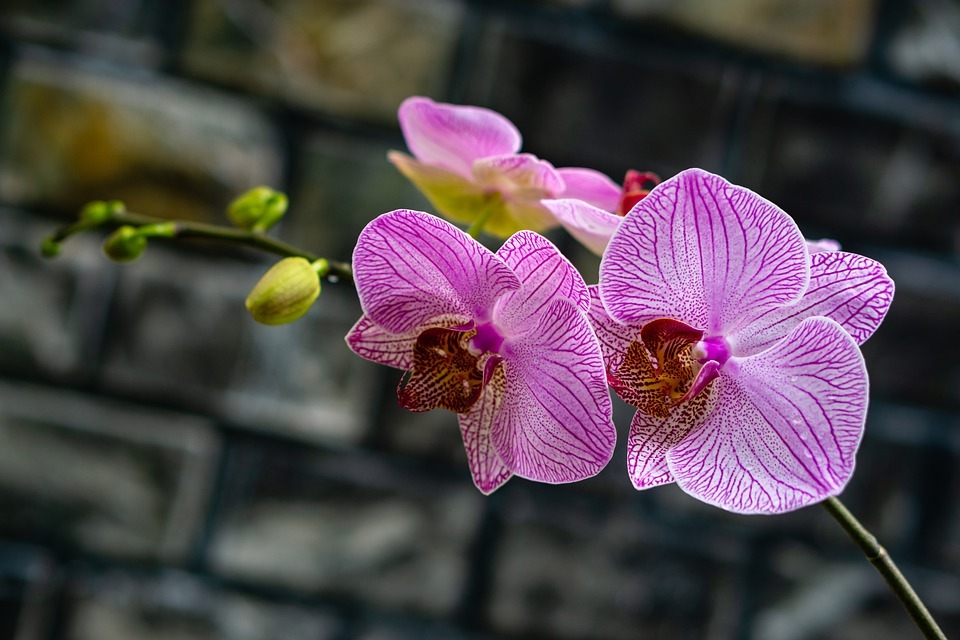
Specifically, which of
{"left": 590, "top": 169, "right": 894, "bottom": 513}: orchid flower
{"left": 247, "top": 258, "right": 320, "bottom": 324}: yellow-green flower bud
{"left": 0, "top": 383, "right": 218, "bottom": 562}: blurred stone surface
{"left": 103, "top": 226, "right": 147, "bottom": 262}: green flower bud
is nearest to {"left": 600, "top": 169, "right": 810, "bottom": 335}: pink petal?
{"left": 590, "top": 169, "right": 894, "bottom": 513}: orchid flower

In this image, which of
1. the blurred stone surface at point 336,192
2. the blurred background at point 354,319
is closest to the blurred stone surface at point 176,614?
the blurred background at point 354,319

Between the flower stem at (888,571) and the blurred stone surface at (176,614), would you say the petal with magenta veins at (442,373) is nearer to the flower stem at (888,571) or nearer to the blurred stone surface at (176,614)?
the flower stem at (888,571)

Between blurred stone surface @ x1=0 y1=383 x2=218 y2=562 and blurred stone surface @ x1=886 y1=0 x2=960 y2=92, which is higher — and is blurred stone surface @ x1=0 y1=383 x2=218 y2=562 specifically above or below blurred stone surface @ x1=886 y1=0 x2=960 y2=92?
below

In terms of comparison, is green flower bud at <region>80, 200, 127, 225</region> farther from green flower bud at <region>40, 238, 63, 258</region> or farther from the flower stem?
the flower stem

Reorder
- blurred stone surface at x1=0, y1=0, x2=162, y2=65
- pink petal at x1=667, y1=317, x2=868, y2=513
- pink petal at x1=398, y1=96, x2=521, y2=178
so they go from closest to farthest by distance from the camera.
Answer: pink petal at x1=667, y1=317, x2=868, y2=513 < pink petal at x1=398, y1=96, x2=521, y2=178 < blurred stone surface at x1=0, y1=0, x2=162, y2=65

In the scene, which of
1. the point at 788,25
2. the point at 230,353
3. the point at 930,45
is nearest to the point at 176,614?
the point at 230,353

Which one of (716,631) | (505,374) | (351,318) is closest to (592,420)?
(505,374)

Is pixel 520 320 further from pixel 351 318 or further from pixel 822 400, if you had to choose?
pixel 351 318

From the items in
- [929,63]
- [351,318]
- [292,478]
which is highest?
[929,63]
